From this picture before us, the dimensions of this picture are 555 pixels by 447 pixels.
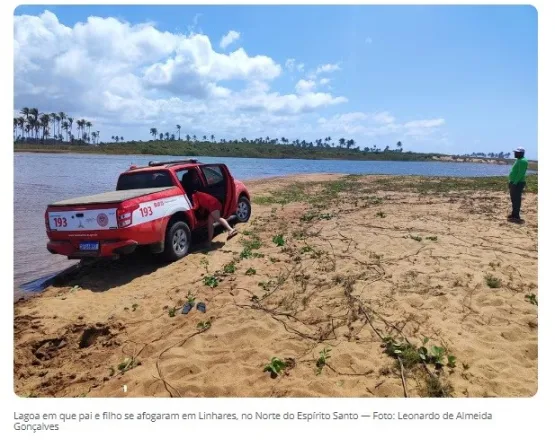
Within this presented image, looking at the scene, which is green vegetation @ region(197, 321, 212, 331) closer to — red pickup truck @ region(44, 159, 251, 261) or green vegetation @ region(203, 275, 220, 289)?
green vegetation @ region(203, 275, 220, 289)

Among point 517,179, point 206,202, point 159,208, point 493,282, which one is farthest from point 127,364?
point 517,179

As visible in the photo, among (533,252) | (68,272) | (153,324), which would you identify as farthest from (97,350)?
(533,252)

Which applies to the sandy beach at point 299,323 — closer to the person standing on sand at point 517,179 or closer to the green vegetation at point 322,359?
the green vegetation at point 322,359

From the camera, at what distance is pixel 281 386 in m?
3.38

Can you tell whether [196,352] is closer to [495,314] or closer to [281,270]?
[281,270]

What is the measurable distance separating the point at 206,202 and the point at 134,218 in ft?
6.56

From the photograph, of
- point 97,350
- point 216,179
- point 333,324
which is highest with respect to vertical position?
point 216,179

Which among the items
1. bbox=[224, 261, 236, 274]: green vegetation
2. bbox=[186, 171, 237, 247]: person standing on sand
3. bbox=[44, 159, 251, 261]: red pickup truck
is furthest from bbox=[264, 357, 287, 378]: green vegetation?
bbox=[186, 171, 237, 247]: person standing on sand

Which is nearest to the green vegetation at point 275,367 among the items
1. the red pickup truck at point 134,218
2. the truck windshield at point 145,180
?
the red pickup truck at point 134,218

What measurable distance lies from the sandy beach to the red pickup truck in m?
0.59

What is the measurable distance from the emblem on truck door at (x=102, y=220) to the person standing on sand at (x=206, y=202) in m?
2.04

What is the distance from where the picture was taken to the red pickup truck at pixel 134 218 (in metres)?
6.05

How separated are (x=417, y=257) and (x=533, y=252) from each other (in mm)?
2099

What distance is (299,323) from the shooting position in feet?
14.7
